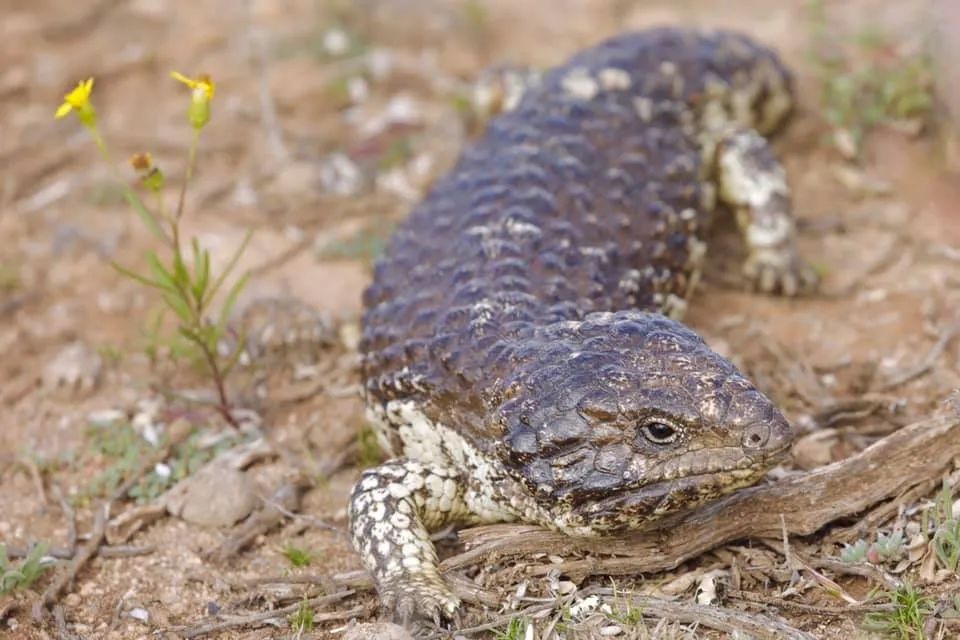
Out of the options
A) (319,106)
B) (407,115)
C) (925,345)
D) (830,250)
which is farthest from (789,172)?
(319,106)

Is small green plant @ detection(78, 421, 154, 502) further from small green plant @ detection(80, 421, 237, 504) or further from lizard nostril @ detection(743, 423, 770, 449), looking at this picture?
lizard nostril @ detection(743, 423, 770, 449)

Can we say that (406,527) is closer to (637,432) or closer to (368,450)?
(368,450)

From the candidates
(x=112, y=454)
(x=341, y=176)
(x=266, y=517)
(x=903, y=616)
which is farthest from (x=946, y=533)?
(x=341, y=176)

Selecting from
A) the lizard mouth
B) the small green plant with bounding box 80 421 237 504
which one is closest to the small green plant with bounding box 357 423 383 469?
the small green plant with bounding box 80 421 237 504

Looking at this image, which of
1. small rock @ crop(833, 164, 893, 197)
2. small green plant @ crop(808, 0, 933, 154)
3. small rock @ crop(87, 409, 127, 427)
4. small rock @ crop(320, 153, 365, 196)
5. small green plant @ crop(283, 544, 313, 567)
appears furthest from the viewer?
small rock @ crop(320, 153, 365, 196)

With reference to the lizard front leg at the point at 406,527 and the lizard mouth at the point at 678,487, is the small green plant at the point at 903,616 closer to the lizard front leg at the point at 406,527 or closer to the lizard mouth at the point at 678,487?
the lizard mouth at the point at 678,487

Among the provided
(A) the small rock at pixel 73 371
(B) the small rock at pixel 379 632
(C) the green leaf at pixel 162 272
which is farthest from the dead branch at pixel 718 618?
(A) the small rock at pixel 73 371
